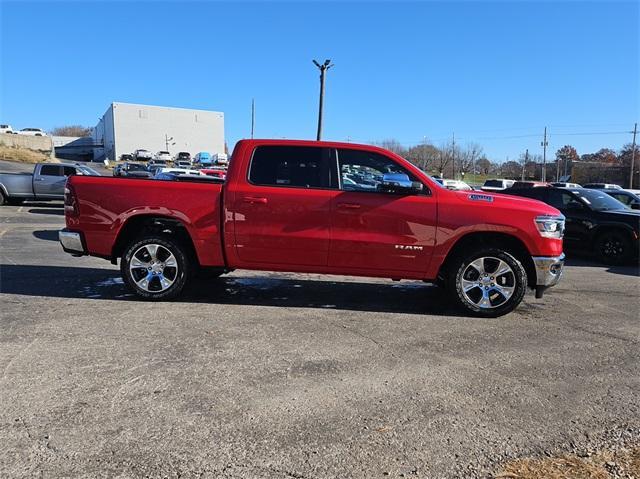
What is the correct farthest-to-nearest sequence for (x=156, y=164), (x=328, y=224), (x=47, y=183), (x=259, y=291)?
1. (x=156, y=164)
2. (x=47, y=183)
3. (x=259, y=291)
4. (x=328, y=224)

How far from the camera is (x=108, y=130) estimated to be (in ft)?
346

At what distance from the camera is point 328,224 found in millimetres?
5832

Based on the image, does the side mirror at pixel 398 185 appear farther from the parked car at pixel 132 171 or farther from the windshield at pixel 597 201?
the parked car at pixel 132 171

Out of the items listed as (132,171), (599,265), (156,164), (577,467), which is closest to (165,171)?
(599,265)

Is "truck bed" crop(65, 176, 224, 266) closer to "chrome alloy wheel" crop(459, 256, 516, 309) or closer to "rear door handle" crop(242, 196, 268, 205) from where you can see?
"rear door handle" crop(242, 196, 268, 205)

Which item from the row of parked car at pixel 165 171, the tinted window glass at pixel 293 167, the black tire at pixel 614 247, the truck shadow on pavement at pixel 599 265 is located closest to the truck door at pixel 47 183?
the row of parked car at pixel 165 171

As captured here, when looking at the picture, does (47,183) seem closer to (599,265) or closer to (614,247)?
(599,265)

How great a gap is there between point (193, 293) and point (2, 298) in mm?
2252

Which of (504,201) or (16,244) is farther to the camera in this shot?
(16,244)

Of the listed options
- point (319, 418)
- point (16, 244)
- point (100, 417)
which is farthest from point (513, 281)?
point (16, 244)

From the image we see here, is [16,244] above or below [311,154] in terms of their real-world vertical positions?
below

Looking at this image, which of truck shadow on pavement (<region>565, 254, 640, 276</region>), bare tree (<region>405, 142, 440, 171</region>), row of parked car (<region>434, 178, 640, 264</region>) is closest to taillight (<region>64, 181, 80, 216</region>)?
row of parked car (<region>434, 178, 640, 264</region>)

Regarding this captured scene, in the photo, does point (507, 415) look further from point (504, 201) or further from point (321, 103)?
point (321, 103)

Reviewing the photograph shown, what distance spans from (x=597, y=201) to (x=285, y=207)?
8.92 metres
